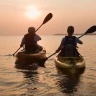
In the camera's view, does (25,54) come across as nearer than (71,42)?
No

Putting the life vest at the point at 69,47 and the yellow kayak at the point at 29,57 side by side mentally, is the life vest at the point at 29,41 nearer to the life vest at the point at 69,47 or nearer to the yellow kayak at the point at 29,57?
the yellow kayak at the point at 29,57

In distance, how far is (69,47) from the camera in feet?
42.3

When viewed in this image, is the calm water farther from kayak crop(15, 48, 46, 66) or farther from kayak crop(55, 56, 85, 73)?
kayak crop(15, 48, 46, 66)

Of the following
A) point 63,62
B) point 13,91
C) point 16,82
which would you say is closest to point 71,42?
point 63,62

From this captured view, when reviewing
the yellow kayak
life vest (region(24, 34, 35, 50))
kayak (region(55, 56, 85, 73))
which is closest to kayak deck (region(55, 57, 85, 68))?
kayak (region(55, 56, 85, 73))

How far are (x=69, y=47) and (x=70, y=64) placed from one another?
1396 millimetres

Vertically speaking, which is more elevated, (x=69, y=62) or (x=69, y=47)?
(x=69, y=47)

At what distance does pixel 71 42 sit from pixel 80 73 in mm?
1689

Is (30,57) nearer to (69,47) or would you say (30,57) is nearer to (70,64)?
(69,47)

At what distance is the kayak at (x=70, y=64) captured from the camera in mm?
11508

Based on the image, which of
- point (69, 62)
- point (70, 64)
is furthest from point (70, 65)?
point (69, 62)

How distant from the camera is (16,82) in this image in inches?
423

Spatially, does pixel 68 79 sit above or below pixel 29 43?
below

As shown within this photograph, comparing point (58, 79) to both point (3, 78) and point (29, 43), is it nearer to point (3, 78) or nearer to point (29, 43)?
point (3, 78)
